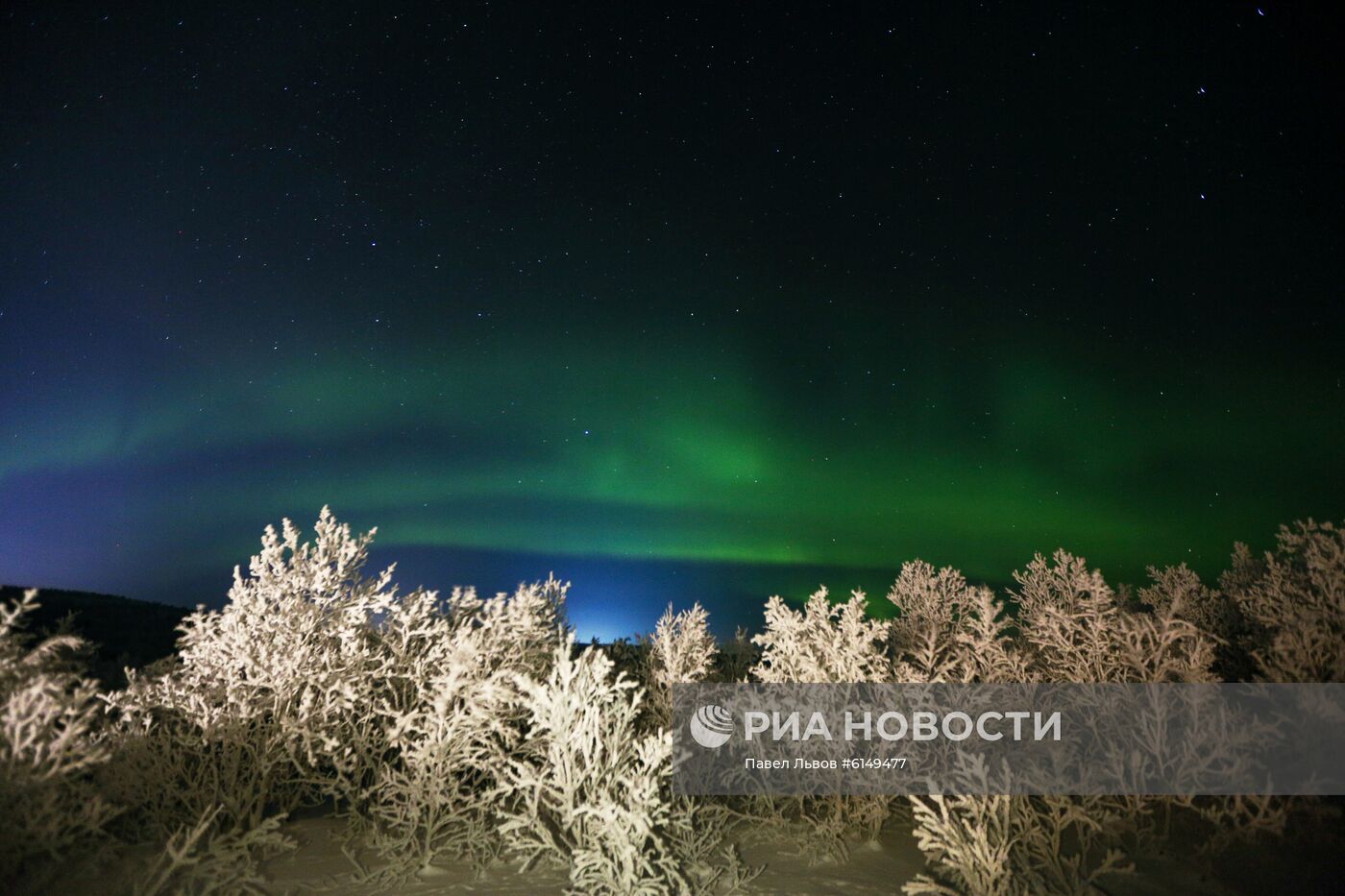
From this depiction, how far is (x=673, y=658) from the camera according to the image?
340 inches

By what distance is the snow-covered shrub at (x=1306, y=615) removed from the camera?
578cm

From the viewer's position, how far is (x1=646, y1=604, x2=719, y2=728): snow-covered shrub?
27.9ft

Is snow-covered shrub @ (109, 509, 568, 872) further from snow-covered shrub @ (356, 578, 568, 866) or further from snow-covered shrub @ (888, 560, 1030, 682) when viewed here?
snow-covered shrub @ (888, 560, 1030, 682)

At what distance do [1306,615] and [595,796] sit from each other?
6.74 m

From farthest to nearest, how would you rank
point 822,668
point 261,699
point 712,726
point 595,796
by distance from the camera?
1. point 712,726
2. point 822,668
3. point 261,699
4. point 595,796

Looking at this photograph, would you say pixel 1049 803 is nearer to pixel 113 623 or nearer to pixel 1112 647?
pixel 1112 647

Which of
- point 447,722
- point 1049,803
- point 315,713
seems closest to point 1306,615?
point 1049,803

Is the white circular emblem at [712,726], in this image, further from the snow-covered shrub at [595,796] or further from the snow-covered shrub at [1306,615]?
the snow-covered shrub at [1306,615]

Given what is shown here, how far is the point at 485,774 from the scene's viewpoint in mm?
6609

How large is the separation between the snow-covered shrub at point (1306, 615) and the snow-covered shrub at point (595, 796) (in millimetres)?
5393

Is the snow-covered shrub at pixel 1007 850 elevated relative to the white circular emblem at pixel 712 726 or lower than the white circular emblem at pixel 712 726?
lower

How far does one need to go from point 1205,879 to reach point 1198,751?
1.00 meters

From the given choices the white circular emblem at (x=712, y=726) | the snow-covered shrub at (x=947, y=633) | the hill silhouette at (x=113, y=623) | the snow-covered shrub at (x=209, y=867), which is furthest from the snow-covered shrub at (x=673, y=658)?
the hill silhouette at (x=113, y=623)

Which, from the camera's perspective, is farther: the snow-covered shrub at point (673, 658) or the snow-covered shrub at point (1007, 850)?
the snow-covered shrub at point (673, 658)
